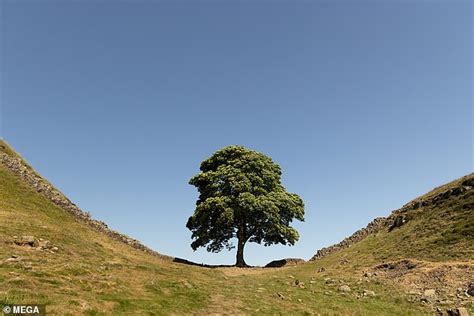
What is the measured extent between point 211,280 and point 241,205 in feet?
69.4

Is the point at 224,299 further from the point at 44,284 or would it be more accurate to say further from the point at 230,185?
the point at 230,185

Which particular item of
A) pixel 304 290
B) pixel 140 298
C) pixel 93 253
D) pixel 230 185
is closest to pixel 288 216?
pixel 230 185

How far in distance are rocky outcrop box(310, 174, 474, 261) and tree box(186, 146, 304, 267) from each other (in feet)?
21.8

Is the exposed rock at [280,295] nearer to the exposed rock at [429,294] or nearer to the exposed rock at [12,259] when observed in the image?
the exposed rock at [429,294]

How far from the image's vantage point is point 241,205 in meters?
49.4

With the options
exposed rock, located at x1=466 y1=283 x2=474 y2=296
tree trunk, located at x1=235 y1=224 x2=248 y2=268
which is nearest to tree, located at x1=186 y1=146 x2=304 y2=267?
tree trunk, located at x1=235 y1=224 x2=248 y2=268

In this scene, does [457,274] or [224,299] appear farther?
[457,274]

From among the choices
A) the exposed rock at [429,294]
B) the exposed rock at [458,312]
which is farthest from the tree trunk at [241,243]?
the exposed rock at [458,312]

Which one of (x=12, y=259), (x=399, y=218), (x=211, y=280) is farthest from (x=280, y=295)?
(x=399, y=218)

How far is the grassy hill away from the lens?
1644cm

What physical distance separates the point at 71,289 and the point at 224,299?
8.04m

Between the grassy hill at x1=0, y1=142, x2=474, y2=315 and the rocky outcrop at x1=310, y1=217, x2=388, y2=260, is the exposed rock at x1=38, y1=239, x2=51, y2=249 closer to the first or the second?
the grassy hill at x1=0, y1=142, x2=474, y2=315

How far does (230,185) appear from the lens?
170ft

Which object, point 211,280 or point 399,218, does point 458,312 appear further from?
point 399,218
